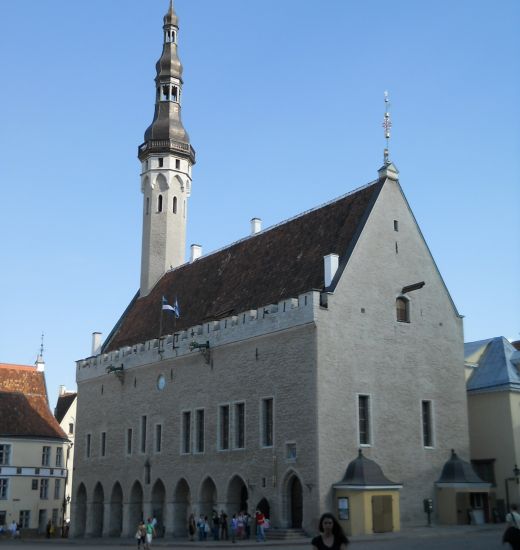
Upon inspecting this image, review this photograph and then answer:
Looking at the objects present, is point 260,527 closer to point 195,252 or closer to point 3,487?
point 195,252

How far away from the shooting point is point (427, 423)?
3108 centimetres

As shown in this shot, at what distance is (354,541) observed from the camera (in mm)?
24344

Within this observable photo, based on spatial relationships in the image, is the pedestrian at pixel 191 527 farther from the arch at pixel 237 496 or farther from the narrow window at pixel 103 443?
the narrow window at pixel 103 443

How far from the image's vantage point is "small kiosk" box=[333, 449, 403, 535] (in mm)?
26578

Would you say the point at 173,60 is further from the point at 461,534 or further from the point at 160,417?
the point at 461,534

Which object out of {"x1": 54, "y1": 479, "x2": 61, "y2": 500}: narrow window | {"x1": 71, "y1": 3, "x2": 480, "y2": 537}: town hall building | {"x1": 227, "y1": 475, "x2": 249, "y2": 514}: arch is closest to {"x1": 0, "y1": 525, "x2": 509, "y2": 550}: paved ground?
{"x1": 71, "y1": 3, "x2": 480, "y2": 537}: town hall building

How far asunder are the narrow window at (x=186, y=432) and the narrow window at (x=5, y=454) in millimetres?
19366

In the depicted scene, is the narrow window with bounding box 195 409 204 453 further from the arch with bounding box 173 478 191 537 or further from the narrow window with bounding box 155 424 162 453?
the narrow window with bounding box 155 424 162 453

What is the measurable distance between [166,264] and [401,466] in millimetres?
21949

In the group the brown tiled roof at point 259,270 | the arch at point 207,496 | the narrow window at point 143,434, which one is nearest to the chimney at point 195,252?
the brown tiled roof at point 259,270

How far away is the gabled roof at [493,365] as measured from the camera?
33.4m

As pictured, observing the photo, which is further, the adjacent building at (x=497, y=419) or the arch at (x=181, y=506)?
the arch at (x=181, y=506)

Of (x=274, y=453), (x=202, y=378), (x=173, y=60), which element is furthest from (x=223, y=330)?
(x=173, y=60)

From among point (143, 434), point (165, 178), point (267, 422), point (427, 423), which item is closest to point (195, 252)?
point (165, 178)
